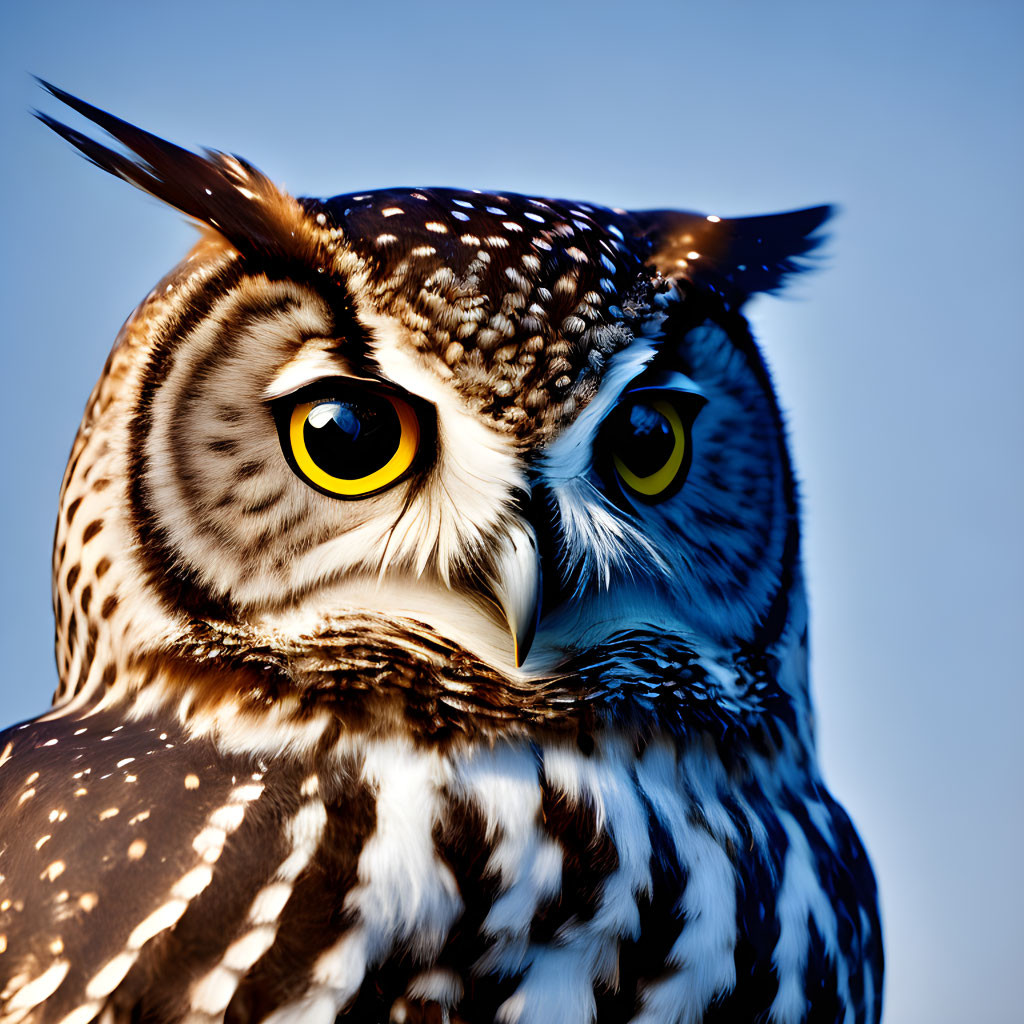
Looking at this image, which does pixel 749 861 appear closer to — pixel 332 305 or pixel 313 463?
pixel 313 463

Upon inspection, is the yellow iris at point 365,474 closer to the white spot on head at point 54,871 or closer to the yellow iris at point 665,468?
the yellow iris at point 665,468

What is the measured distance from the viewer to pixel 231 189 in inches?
49.9

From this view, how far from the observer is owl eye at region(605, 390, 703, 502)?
129 cm

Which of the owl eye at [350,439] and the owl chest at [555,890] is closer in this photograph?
the owl chest at [555,890]

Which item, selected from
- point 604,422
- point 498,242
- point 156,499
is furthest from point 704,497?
point 156,499

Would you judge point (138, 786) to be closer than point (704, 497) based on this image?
Yes

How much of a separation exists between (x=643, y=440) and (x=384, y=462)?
336 millimetres

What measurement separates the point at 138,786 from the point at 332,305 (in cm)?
57

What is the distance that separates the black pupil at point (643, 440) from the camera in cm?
129

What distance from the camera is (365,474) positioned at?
1194 millimetres

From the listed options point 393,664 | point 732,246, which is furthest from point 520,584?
point 732,246

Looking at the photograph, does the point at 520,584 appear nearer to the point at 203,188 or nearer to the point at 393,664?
the point at 393,664

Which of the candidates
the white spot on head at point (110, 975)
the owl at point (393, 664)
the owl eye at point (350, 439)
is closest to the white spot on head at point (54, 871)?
the owl at point (393, 664)

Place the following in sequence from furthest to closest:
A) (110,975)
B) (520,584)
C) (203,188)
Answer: (203,188) → (520,584) → (110,975)
